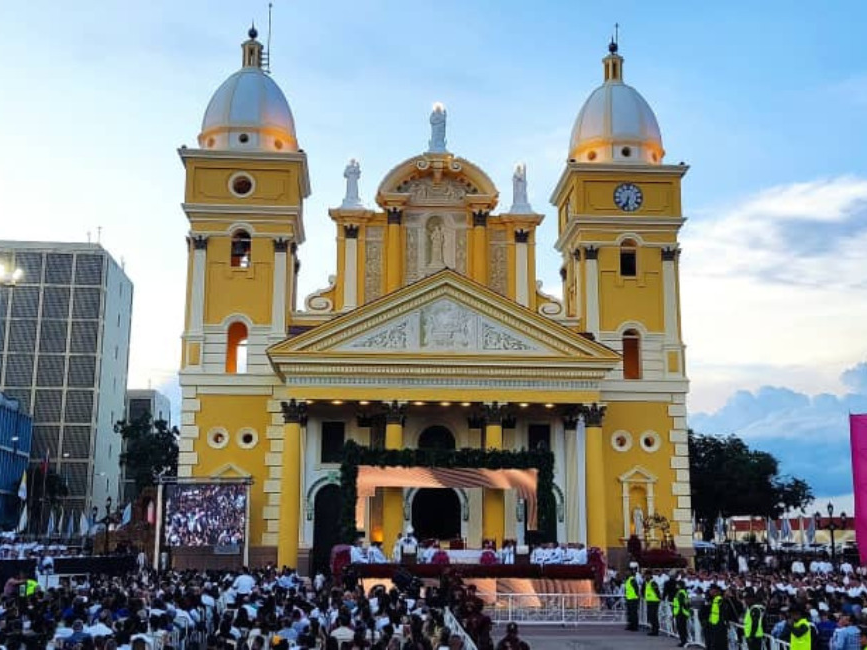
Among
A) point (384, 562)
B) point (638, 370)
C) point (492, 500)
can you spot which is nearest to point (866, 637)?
point (384, 562)

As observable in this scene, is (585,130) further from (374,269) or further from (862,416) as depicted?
(862,416)

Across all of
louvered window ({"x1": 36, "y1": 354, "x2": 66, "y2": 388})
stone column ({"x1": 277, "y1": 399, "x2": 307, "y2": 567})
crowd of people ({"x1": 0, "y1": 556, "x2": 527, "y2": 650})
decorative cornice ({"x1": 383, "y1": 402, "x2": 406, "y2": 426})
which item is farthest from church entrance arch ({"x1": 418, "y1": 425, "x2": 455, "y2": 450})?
louvered window ({"x1": 36, "y1": 354, "x2": 66, "y2": 388})

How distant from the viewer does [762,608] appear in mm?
21422

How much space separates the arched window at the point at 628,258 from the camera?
4938 cm

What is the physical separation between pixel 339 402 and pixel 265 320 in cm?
588

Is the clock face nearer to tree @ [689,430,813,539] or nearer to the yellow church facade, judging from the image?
the yellow church facade

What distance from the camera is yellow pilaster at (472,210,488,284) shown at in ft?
159

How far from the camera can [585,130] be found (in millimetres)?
51375

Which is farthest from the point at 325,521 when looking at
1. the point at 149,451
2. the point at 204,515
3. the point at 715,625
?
the point at 149,451

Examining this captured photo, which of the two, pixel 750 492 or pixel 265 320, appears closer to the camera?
pixel 265 320

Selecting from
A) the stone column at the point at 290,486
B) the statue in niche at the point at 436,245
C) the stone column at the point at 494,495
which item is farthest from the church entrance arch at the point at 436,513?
the statue in niche at the point at 436,245

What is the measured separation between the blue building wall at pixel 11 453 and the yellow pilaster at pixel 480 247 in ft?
182

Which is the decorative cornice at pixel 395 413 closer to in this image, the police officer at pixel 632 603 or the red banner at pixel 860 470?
the police officer at pixel 632 603

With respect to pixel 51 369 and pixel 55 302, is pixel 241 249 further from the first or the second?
pixel 55 302
